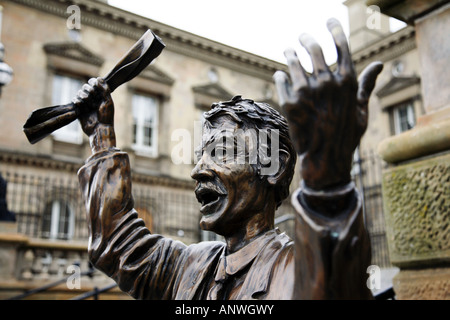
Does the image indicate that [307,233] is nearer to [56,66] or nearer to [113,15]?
[56,66]

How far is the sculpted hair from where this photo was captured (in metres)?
1.86

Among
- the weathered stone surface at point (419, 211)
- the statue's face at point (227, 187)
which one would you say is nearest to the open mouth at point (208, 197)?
the statue's face at point (227, 187)

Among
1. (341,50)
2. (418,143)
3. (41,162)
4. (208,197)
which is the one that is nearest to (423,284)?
(418,143)

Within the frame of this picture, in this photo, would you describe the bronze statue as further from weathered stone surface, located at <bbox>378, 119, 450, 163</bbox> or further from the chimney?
the chimney

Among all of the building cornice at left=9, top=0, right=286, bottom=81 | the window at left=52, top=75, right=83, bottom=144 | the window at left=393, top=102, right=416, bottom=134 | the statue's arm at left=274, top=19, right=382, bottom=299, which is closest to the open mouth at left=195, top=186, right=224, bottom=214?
the statue's arm at left=274, top=19, right=382, bottom=299

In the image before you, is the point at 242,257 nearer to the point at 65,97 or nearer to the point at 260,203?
the point at 260,203

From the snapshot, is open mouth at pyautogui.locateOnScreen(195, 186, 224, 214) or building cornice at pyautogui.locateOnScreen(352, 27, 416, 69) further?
A: building cornice at pyautogui.locateOnScreen(352, 27, 416, 69)

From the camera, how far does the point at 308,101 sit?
1167 mm

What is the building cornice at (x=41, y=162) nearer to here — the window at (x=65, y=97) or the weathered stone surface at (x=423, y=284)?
the window at (x=65, y=97)

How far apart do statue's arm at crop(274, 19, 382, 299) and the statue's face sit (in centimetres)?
48

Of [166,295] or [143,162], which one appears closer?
[166,295]

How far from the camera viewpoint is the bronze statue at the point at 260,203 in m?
1.18

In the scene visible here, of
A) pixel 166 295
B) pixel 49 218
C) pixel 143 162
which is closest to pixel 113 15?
pixel 143 162

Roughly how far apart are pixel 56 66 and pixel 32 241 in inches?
358
